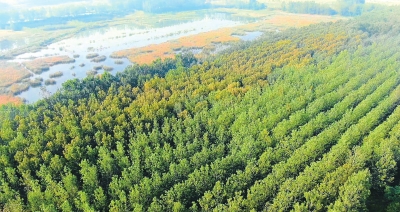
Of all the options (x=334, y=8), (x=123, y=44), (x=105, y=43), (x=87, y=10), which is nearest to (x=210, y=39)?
(x=123, y=44)

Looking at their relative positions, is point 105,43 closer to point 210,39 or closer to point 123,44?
point 123,44

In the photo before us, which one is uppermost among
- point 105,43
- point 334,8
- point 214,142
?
point 334,8

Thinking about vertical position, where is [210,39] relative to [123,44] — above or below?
above

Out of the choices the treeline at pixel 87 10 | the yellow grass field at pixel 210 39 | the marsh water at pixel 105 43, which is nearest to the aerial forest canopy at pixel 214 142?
the marsh water at pixel 105 43

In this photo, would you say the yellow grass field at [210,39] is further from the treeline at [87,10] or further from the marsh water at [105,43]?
the treeline at [87,10]

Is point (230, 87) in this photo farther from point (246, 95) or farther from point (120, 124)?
point (120, 124)

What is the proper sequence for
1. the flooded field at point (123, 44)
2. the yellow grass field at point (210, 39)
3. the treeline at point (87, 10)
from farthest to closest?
the treeline at point (87, 10), the yellow grass field at point (210, 39), the flooded field at point (123, 44)
